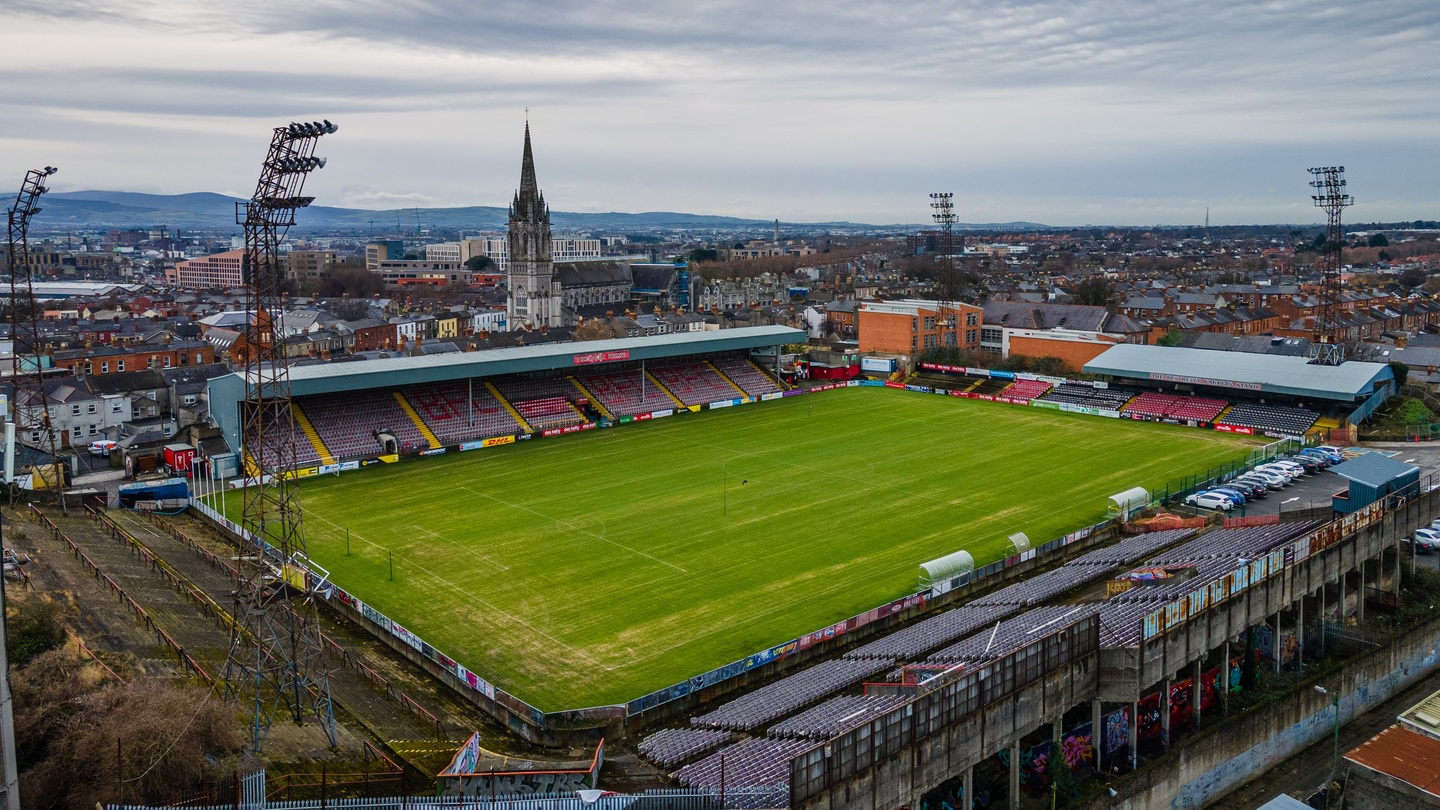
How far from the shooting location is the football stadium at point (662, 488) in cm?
3291

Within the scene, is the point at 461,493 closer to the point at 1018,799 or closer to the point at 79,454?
the point at 79,454

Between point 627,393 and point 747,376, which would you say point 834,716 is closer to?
point 627,393

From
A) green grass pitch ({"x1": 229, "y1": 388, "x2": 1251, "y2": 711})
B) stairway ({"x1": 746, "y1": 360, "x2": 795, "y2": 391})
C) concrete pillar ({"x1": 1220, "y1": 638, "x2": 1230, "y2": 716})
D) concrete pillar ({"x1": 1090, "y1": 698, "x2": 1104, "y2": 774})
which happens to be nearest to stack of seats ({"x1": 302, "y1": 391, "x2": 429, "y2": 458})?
green grass pitch ({"x1": 229, "y1": 388, "x2": 1251, "y2": 711})

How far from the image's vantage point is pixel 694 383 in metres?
73.6

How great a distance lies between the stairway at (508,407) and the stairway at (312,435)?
11724 mm

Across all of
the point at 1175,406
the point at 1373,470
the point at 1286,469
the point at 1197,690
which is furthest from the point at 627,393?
the point at 1197,690

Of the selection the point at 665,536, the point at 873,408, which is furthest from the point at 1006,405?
→ the point at 665,536

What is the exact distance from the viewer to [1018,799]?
23141 mm

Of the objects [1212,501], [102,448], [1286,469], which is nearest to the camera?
[1212,501]

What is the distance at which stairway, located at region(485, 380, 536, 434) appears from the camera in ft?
203

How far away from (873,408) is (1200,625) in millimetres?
46332

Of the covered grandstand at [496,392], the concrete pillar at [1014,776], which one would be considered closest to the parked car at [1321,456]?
the covered grandstand at [496,392]

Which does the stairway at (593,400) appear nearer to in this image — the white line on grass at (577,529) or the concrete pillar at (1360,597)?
the white line on grass at (577,529)

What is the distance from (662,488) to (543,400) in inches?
686
